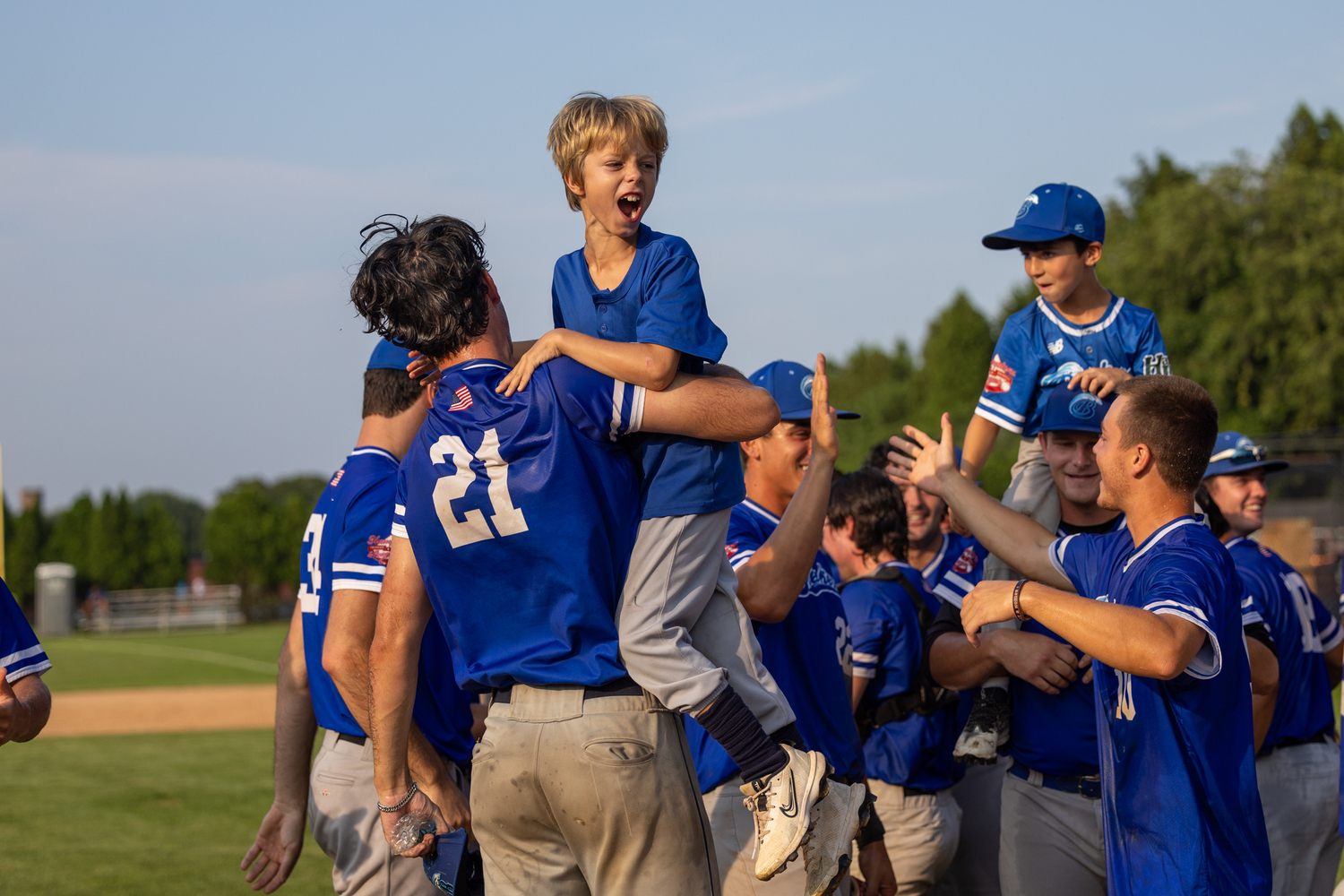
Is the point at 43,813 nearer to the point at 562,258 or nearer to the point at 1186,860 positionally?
the point at 562,258

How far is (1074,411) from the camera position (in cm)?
448

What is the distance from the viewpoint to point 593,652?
275 cm

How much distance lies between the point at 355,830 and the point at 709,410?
214 centimetres

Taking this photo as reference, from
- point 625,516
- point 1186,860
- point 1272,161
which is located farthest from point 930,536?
point 1272,161

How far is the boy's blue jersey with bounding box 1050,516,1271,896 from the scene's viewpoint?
301 cm

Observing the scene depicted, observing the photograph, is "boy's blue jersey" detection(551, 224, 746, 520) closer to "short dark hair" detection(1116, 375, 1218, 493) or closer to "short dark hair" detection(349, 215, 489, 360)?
"short dark hair" detection(349, 215, 489, 360)

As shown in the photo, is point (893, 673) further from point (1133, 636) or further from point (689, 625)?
point (689, 625)

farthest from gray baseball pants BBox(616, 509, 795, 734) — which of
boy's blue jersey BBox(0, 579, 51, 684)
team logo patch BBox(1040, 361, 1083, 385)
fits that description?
team logo patch BBox(1040, 361, 1083, 385)

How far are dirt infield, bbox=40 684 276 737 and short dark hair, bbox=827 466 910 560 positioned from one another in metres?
14.3

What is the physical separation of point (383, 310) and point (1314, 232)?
4828cm

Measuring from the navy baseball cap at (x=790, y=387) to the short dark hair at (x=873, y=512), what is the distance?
0.87m

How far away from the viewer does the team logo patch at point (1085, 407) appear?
4453 mm

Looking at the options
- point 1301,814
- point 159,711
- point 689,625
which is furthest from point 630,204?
point 159,711

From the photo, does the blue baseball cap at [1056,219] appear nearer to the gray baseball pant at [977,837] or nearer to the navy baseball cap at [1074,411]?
the navy baseball cap at [1074,411]
